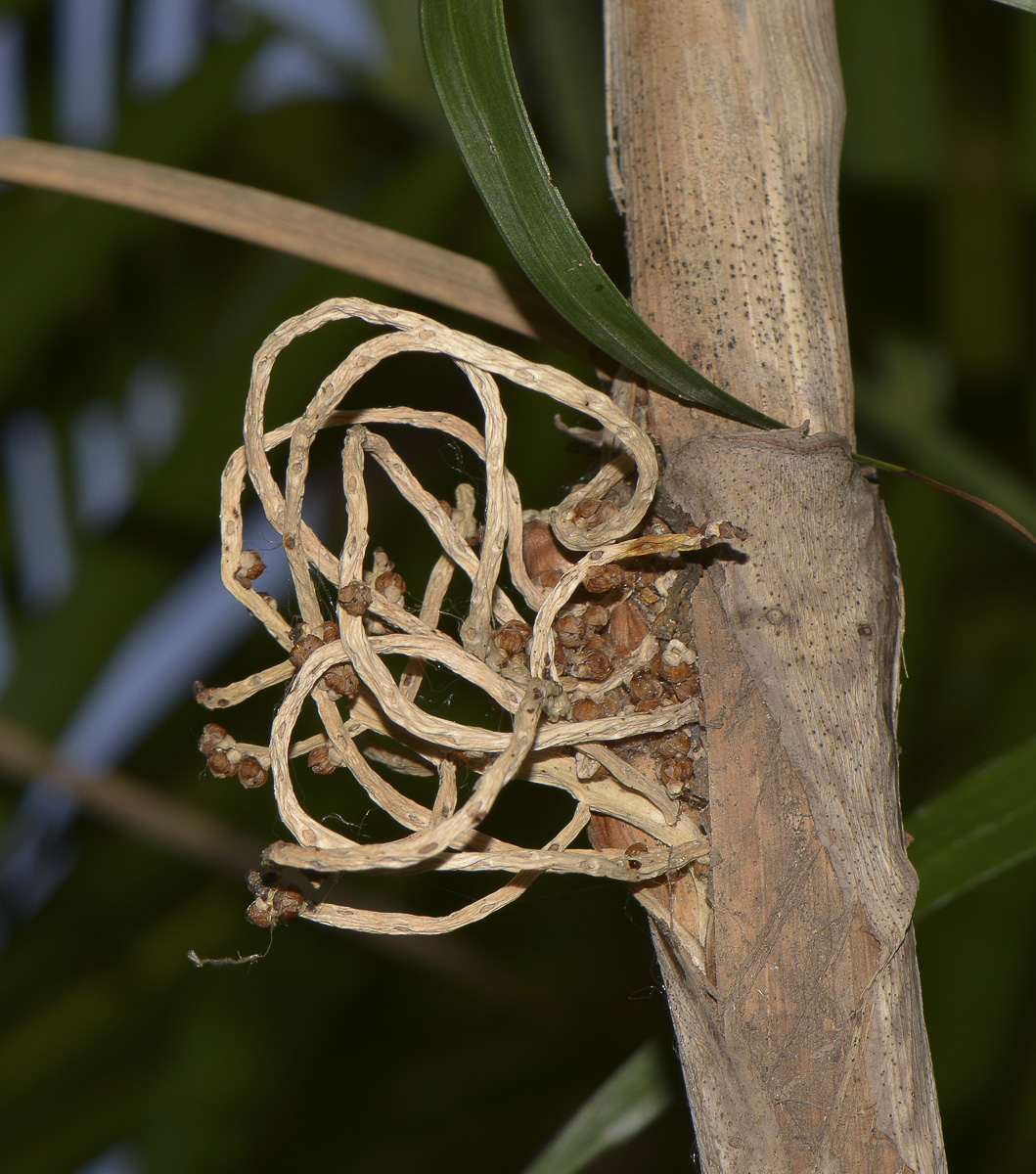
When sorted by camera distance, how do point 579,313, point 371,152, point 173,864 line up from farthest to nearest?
point 371,152 → point 173,864 → point 579,313

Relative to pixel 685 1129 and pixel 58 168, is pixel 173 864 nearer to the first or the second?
pixel 685 1129

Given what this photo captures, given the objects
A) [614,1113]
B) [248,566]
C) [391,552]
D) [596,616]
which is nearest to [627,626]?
[596,616]

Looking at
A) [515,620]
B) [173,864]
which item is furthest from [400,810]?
[173,864]

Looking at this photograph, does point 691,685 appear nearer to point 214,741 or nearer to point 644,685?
point 644,685

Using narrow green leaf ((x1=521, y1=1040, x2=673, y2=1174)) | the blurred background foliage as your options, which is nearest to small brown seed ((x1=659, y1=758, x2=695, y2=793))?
narrow green leaf ((x1=521, y1=1040, x2=673, y2=1174))

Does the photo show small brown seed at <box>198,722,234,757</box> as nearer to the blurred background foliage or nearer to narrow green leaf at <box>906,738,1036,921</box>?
narrow green leaf at <box>906,738,1036,921</box>

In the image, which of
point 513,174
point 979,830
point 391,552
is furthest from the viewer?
point 391,552
